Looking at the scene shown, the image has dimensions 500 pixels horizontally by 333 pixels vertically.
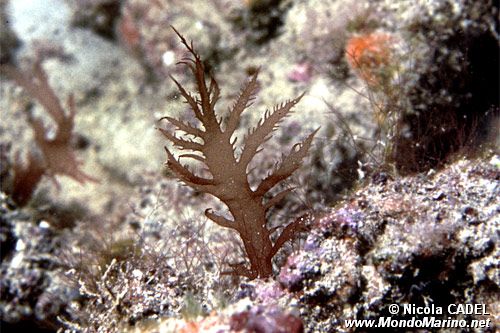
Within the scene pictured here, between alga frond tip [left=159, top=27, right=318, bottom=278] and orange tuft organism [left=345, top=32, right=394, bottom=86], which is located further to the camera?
orange tuft organism [left=345, top=32, right=394, bottom=86]

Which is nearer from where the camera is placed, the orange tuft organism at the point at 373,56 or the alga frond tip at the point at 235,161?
the alga frond tip at the point at 235,161

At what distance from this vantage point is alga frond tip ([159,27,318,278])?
227 centimetres

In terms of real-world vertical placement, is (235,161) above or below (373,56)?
below

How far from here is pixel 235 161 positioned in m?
2.33

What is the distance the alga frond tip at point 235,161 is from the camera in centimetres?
227

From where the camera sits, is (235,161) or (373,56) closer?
→ (235,161)

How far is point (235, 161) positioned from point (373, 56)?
6.99 feet

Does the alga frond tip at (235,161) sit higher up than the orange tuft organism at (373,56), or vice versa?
the orange tuft organism at (373,56)

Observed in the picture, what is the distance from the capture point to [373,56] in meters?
3.87

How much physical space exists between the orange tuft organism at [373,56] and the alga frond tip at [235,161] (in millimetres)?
1666

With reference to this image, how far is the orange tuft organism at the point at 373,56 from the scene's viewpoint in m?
3.79

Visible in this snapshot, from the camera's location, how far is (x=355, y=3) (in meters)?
4.24

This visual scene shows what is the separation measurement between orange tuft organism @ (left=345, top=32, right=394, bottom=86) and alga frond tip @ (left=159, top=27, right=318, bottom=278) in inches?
65.6

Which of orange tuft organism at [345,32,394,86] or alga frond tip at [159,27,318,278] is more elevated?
orange tuft organism at [345,32,394,86]
